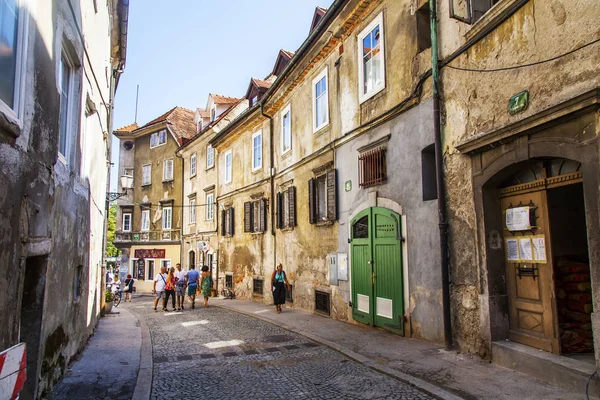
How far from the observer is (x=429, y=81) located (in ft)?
28.2

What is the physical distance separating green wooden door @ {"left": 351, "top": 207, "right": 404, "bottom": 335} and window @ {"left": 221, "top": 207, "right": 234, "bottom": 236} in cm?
1108

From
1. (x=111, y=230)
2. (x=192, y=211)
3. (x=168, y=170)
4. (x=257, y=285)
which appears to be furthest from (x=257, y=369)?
(x=111, y=230)

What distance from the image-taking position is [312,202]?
543 inches

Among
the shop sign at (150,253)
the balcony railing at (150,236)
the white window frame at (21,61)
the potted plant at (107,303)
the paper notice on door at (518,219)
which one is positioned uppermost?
the white window frame at (21,61)

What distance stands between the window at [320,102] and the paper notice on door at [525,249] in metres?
7.47

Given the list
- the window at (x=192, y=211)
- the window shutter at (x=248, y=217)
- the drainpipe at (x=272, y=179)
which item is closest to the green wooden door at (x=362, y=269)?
the drainpipe at (x=272, y=179)

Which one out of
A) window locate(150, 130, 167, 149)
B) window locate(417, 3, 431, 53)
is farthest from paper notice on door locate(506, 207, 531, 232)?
window locate(150, 130, 167, 149)

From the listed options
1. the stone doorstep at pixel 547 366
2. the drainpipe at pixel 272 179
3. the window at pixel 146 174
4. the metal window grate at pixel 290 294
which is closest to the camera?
the stone doorstep at pixel 547 366

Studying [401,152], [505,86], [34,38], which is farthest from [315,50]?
[34,38]

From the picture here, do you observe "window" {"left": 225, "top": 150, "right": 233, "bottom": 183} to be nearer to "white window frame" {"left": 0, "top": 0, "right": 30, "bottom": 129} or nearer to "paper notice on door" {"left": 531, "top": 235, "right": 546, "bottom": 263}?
"paper notice on door" {"left": 531, "top": 235, "right": 546, "bottom": 263}

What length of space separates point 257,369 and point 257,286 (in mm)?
11651

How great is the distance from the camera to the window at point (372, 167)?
33.6 ft

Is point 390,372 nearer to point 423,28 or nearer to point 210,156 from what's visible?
point 423,28

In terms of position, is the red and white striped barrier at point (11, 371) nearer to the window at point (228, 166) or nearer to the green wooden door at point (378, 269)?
the green wooden door at point (378, 269)
